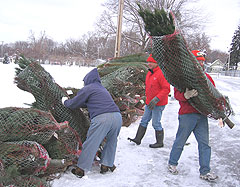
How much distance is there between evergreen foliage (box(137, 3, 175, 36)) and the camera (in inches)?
109

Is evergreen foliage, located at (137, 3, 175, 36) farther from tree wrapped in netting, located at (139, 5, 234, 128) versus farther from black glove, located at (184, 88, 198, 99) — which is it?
black glove, located at (184, 88, 198, 99)

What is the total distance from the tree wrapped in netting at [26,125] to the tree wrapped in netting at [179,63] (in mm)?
1625

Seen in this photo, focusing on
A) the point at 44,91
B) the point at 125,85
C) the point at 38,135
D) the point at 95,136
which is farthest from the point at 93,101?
the point at 125,85

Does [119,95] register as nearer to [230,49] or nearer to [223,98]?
[223,98]

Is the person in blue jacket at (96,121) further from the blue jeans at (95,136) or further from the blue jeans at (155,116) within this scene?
the blue jeans at (155,116)

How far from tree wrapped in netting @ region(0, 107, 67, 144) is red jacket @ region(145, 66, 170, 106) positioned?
7.41 feet

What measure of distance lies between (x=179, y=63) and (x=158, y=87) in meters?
1.63

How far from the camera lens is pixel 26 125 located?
281 centimetres

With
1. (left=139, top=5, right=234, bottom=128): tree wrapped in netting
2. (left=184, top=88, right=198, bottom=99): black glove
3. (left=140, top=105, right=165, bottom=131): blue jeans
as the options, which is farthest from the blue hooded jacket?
(left=140, top=105, right=165, bottom=131): blue jeans

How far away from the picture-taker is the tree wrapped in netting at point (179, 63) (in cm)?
283

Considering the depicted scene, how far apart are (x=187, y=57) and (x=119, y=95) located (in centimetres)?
305

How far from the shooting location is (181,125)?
3.56 meters

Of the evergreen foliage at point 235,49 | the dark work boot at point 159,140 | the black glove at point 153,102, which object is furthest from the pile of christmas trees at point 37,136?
the evergreen foliage at point 235,49

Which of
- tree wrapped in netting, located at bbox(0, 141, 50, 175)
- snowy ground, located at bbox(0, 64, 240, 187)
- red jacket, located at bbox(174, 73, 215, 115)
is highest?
red jacket, located at bbox(174, 73, 215, 115)
